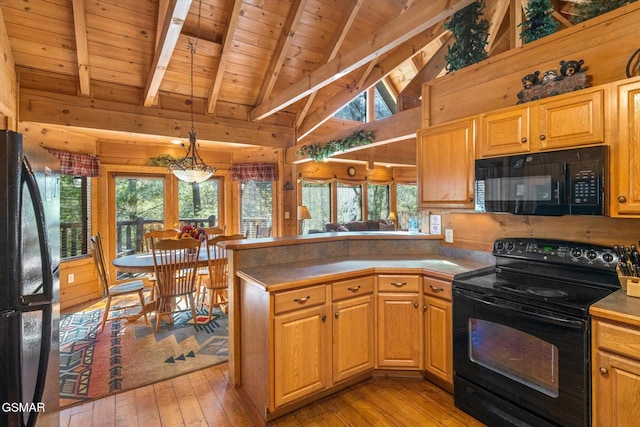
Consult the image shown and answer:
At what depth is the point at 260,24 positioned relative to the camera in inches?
168

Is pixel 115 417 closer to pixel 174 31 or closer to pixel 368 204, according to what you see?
pixel 174 31

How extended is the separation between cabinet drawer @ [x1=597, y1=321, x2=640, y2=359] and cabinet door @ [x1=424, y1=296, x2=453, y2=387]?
0.85m

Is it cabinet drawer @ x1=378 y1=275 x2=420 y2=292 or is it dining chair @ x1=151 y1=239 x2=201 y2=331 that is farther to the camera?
dining chair @ x1=151 y1=239 x2=201 y2=331

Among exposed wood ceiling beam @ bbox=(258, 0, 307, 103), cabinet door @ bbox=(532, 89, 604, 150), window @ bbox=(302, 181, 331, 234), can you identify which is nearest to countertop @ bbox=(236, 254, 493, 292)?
cabinet door @ bbox=(532, 89, 604, 150)

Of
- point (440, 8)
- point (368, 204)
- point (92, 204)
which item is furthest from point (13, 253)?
point (368, 204)

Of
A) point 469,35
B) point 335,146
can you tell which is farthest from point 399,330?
point 335,146

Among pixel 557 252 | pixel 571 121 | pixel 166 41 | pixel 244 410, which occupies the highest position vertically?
pixel 166 41

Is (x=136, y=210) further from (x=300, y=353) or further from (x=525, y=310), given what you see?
(x=525, y=310)

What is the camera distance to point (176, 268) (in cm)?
347

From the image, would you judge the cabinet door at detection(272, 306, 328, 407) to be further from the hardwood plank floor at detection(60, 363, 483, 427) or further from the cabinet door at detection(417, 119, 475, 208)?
the cabinet door at detection(417, 119, 475, 208)

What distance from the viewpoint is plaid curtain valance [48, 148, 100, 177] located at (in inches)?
175

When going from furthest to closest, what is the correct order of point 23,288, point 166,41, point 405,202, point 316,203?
point 405,202, point 316,203, point 166,41, point 23,288

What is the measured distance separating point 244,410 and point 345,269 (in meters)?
1.23

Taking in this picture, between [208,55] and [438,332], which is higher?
[208,55]
